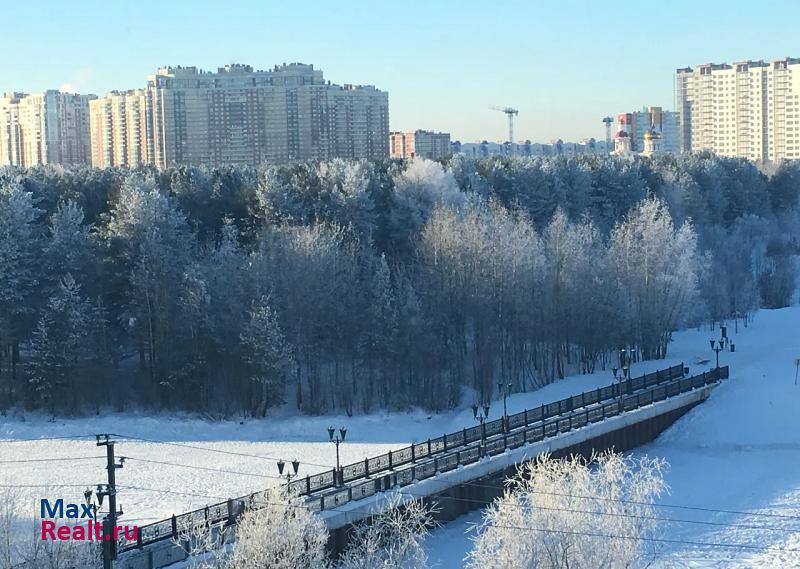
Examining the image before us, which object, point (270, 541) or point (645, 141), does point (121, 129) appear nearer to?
point (645, 141)

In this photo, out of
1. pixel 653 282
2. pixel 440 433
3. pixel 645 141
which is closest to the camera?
pixel 440 433

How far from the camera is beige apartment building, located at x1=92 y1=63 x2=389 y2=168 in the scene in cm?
8462

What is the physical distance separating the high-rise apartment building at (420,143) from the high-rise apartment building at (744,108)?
91.5ft

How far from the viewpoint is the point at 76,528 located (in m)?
16.4

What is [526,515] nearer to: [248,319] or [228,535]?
[228,535]

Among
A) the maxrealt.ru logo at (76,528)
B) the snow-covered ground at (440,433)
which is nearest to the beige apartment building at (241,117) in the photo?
the snow-covered ground at (440,433)

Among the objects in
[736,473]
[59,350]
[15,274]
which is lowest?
[736,473]

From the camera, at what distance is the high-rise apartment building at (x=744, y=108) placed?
11931 centimetres

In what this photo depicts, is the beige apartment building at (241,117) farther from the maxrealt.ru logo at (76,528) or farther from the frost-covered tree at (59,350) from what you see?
the maxrealt.ru logo at (76,528)

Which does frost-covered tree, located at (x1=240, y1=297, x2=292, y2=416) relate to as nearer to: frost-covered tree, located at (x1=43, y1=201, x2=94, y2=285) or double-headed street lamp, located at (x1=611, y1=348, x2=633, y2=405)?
frost-covered tree, located at (x1=43, y1=201, x2=94, y2=285)

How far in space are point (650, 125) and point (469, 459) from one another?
133 m

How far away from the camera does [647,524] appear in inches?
690

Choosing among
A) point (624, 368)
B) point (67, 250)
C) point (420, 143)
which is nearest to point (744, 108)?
point (420, 143)

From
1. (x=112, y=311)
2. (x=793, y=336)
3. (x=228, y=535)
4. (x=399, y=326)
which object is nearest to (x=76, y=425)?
(x=112, y=311)
